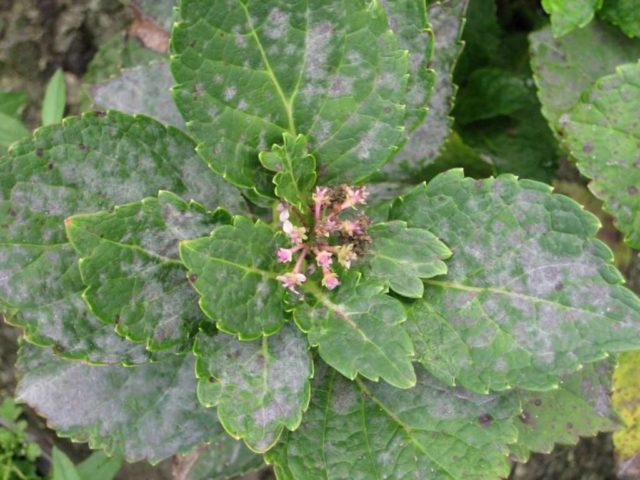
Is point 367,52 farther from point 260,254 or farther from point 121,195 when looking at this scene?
point 121,195

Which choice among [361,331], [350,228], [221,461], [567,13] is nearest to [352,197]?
[350,228]

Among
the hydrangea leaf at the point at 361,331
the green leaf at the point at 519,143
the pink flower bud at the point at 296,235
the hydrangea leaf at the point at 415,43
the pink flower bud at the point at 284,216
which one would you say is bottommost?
the green leaf at the point at 519,143

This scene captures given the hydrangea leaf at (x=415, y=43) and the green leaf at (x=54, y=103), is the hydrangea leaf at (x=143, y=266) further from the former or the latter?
the green leaf at (x=54, y=103)

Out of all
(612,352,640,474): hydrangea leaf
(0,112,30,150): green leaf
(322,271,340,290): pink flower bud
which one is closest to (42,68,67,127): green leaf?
(0,112,30,150): green leaf

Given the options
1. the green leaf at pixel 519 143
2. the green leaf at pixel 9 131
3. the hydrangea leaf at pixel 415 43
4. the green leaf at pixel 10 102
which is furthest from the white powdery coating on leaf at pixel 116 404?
the green leaf at pixel 519 143

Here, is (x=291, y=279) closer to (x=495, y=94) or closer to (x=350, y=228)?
(x=350, y=228)

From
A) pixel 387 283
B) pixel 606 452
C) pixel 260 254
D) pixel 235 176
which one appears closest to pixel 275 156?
pixel 235 176
